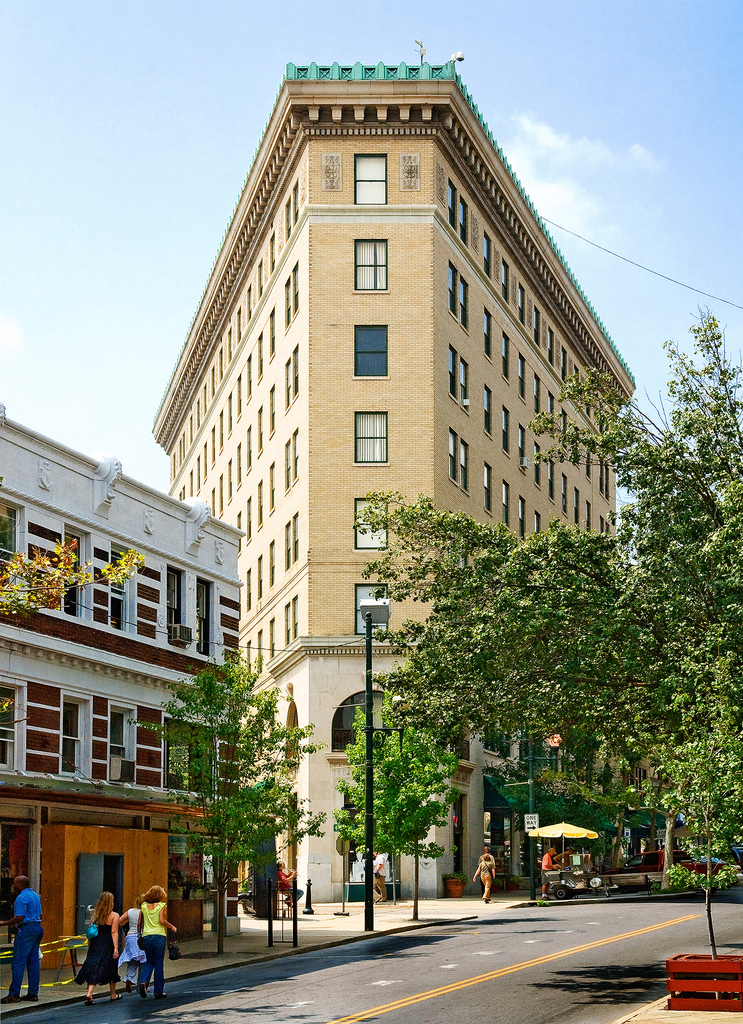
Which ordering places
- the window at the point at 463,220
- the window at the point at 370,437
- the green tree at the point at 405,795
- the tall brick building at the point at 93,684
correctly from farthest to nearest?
the window at the point at 463,220
the window at the point at 370,437
the green tree at the point at 405,795
the tall brick building at the point at 93,684

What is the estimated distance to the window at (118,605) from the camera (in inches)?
1286

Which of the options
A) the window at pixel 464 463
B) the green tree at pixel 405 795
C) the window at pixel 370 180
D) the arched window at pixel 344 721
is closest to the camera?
the green tree at pixel 405 795

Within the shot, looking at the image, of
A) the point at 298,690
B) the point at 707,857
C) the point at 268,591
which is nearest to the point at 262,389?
the point at 268,591

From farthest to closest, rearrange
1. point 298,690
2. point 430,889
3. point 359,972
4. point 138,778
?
point 298,690 < point 430,889 < point 138,778 < point 359,972

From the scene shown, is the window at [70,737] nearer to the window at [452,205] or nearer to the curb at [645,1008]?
the curb at [645,1008]

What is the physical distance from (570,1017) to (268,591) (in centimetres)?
4262

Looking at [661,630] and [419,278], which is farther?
[419,278]

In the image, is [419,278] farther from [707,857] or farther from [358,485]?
[707,857]

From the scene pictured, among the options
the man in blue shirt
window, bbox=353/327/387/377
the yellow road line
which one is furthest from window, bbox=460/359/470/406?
the man in blue shirt

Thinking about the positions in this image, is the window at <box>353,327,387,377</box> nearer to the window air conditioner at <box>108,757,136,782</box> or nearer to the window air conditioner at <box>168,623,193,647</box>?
the window air conditioner at <box>168,623,193,647</box>

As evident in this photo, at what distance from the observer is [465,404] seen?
55.8 metres

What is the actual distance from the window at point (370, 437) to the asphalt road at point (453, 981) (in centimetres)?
2336

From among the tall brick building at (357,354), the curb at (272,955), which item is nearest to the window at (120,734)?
the curb at (272,955)

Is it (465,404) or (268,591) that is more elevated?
(465,404)
